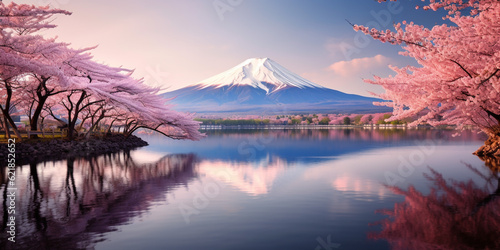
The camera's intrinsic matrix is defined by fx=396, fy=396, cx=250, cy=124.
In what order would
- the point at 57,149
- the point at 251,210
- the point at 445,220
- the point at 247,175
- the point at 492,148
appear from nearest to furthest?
1. the point at 445,220
2. the point at 251,210
3. the point at 247,175
4. the point at 492,148
5. the point at 57,149

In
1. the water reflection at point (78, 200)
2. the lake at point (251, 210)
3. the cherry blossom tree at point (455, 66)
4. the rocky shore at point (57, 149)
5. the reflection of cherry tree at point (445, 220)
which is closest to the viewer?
the reflection of cherry tree at point (445, 220)

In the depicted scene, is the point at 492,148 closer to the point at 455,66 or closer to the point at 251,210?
the point at 455,66

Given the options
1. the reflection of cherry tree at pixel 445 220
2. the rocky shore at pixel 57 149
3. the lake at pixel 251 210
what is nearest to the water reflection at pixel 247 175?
the lake at pixel 251 210

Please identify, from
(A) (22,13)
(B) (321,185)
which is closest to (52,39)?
(A) (22,13)

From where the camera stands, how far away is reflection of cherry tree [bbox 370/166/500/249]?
693 cm

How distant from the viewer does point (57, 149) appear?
26.6m

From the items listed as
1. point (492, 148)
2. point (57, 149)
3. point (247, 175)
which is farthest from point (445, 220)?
point (57, 149)

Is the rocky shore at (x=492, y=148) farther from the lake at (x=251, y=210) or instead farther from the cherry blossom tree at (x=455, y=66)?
the lake at (x=251, y=210)

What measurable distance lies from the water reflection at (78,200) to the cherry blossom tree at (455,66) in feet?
25.7

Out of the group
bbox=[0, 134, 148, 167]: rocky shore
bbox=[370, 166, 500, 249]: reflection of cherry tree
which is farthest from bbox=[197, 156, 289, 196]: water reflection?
bbox=[0, 134, 148, 167]: rocky shore

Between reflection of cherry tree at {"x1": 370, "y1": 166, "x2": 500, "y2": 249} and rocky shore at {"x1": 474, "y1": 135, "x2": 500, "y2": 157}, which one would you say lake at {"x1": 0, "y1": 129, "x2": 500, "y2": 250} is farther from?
rocky shore at {"x1": 474, "y1": 135, "x2": 500, "y2": 157}

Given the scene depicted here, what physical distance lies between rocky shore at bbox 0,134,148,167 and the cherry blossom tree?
1954cm

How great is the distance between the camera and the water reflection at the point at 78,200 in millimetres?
7523

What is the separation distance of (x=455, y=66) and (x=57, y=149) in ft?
79.1
